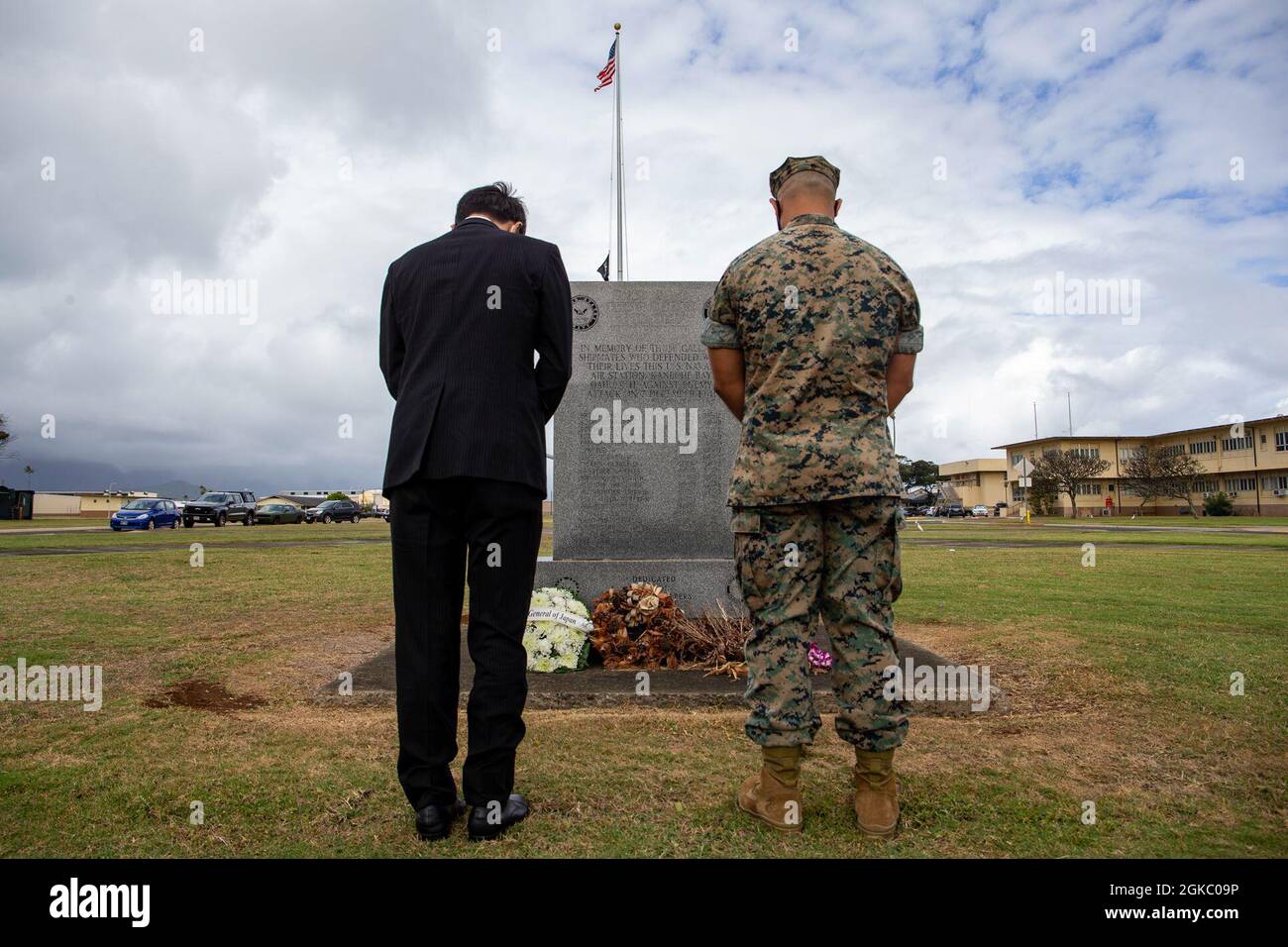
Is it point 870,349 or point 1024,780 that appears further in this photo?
point 1024,780

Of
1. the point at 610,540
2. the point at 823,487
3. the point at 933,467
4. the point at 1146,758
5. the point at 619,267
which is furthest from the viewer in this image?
the point at 933,467

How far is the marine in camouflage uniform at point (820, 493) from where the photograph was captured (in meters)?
2.47

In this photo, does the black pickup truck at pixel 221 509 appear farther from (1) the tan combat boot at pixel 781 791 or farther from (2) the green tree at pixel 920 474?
(2) the green tree at pixel 920 474

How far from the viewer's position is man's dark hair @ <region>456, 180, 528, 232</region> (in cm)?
287

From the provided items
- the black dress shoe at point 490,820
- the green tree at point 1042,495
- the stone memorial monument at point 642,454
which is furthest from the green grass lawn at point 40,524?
the green tree at point 1042,495

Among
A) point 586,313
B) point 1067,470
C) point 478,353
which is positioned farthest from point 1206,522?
point 478,353

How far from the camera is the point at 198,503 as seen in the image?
38.1 m

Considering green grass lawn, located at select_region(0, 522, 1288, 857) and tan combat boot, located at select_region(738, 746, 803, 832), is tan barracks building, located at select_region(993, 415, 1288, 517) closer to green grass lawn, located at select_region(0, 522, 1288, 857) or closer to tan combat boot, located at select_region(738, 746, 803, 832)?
green grass lawn, located at select_region(0, 522, 1288, 857)

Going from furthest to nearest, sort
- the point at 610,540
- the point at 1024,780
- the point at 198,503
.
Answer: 1. the point at 198,503
2. the point at 610,540
3. the point at 1024,780

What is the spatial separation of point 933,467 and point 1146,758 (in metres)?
126

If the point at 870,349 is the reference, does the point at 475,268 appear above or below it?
above

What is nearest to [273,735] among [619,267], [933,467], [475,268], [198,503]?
[475,268]

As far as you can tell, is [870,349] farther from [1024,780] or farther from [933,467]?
[933,467]

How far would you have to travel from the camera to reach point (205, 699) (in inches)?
171
